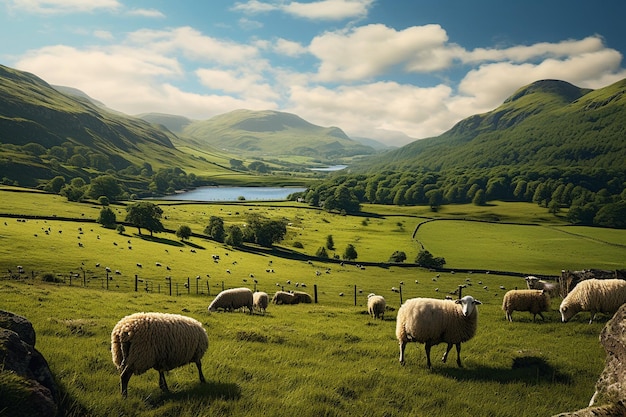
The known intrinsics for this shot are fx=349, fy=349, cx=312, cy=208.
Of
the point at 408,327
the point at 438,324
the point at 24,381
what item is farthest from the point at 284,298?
the point at 24,381

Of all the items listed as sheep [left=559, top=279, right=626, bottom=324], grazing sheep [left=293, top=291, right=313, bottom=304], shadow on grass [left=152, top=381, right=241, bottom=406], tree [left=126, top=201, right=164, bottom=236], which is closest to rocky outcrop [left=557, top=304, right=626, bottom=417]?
shadow on grass [left=152, top=381, right=241, bottom=406]

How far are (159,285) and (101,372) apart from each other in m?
35.5

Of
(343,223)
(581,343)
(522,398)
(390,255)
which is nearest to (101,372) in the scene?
(522,398)

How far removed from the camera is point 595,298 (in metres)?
19.7

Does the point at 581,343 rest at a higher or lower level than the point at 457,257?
higher

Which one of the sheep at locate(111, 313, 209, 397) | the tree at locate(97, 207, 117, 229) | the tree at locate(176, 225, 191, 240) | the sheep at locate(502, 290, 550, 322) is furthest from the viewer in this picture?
the tree at locate(176, 225, 191, 240)

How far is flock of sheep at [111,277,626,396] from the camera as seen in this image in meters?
8.73

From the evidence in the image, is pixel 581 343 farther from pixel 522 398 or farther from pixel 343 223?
pixel 343 223

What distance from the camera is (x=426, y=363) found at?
12.6 metres

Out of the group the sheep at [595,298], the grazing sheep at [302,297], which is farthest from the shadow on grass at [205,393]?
the grazing sheep at [302,297]

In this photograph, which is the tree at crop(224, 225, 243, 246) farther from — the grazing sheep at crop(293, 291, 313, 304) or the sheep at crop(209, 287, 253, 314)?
the sheep at crop(209, 287, 253, 314)

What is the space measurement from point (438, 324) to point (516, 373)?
9.18 feet

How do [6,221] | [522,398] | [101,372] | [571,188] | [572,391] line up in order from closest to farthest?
[101,372]
[522,398]
[572,391]
[6,221]
[571,188]

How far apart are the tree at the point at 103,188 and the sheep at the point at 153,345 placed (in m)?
133
